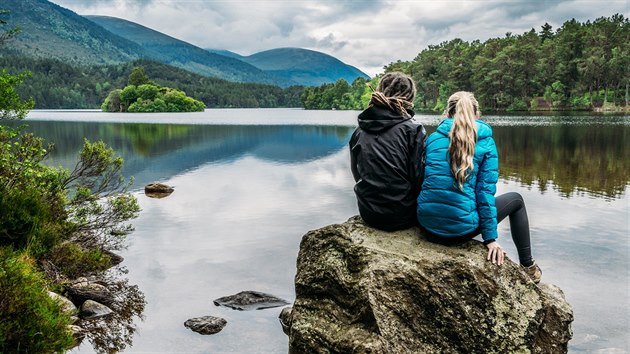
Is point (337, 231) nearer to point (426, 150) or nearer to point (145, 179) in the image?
point (426, 150)

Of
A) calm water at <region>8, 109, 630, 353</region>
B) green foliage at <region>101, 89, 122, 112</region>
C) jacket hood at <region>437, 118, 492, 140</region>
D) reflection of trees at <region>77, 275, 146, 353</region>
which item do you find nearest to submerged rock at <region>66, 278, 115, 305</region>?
reflection of trees at <region>77, 275, 146, 353</region>

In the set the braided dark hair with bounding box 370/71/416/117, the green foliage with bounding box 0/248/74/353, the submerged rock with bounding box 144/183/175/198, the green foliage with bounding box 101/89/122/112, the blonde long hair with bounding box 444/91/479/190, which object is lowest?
the submerged rock with bounding box 144/183/175/198

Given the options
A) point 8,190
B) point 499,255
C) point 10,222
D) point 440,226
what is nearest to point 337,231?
point 440,226

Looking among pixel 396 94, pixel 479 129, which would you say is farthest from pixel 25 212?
pixel 479 129

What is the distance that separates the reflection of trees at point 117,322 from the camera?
899 centimetres

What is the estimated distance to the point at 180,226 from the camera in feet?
60.7

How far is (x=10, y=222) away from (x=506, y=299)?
8977 millimetres

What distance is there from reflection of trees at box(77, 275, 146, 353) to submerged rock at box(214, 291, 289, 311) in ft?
5.60

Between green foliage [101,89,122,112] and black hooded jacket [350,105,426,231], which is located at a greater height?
green foliage [101,89,122,112]

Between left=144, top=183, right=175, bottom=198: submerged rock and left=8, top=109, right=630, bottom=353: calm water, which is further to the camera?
left=144, top=183, right=175, bottom=198: submerged rock

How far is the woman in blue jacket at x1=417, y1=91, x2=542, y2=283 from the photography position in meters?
5.94

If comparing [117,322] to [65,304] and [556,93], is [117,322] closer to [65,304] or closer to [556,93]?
[65,304]

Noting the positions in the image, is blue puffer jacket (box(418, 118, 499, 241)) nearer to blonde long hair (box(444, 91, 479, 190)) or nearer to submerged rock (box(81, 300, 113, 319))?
blonde long hair (box(444, 91, 479, 190))

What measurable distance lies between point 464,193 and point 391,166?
0.92 m
